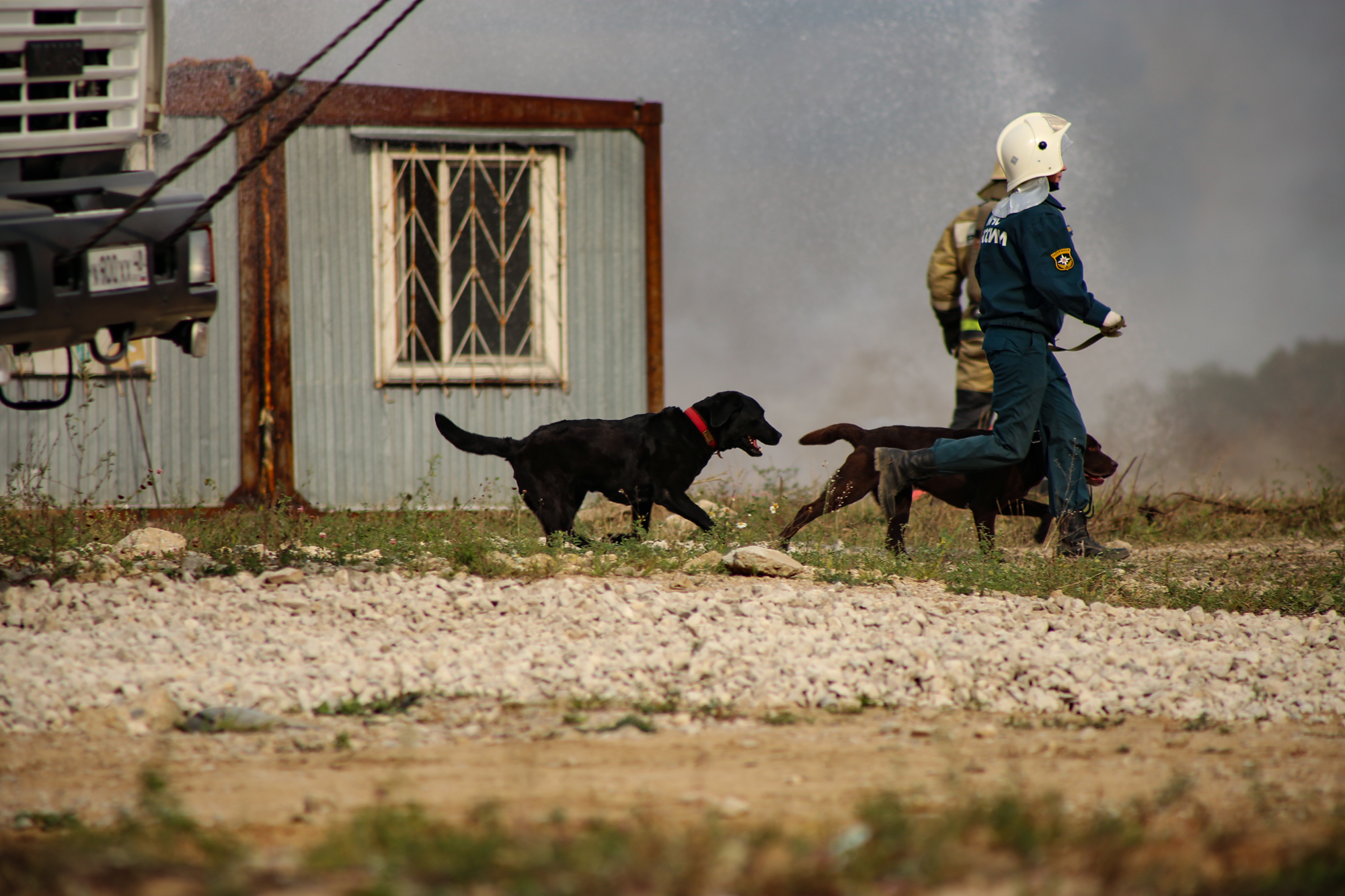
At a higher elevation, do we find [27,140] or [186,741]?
[27,140]

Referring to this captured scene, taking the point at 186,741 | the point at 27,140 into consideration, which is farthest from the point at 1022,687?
the point at 27,140

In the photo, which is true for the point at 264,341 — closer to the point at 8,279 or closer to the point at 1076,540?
the point at 8,279

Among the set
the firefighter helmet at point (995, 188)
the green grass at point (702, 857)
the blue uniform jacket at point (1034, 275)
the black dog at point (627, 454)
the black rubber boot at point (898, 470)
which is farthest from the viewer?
the firefighter helmet at point (995, 188)

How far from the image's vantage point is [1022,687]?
11.3 ft

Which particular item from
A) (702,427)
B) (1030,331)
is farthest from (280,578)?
(1030,331)

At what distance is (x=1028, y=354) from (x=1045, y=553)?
4.10 ft

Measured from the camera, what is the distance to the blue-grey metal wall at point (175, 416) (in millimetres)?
7805

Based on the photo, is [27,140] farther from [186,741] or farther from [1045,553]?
[1045,553]

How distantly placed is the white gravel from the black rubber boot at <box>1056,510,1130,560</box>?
4.13ft

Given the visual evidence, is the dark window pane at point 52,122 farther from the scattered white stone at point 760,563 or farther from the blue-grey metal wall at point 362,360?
the blue-grey metal wall at point 362,360

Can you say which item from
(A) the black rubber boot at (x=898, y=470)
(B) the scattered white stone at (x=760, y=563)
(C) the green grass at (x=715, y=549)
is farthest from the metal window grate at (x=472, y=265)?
(B) the scattered white stone at (x=760, y=563)

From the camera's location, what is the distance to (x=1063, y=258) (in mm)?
5484

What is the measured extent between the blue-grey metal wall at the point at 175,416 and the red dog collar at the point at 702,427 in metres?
3.81

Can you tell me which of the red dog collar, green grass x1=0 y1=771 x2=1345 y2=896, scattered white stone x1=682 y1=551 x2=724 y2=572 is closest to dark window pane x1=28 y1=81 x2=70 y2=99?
green grass x1=0 y1=771 x2=1345 y2=896
